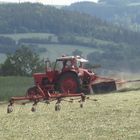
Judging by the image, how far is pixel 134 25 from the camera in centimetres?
16038

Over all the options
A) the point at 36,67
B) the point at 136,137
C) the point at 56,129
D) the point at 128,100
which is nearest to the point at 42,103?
the point at 128,100

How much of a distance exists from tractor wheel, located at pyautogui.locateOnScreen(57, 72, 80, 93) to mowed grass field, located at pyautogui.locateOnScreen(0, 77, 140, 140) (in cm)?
567

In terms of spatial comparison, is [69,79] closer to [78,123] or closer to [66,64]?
[66,64]

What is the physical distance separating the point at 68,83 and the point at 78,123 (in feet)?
39.0

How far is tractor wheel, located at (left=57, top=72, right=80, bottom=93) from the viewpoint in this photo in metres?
26.8

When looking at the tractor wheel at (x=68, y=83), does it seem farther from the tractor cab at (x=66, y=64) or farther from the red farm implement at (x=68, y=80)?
the tractor cab at (x=66, y=64)

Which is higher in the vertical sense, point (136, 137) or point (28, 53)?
point (28, 53)

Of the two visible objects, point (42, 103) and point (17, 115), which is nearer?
point (17, 115)

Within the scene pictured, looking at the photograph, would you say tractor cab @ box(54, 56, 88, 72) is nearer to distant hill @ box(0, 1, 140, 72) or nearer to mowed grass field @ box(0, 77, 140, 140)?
mowed grass field @ box(0, 77, 140, 140)

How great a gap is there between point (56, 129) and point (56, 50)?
89.1m

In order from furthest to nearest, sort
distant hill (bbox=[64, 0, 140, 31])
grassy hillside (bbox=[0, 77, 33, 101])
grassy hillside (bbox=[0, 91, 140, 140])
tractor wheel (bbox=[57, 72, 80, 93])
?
1. distant hill (bbox=[64, 0, 140, 31])
2. grassy hillside (bbox=[0, 77, 33, 101])
3. tractor wheel (bbox=[57, 72, 80, 93])
4. grassy hillside (bbox=[0, 91, 140, 140])

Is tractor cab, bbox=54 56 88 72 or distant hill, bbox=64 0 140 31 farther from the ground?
distant hill, bbox=64 0 140 31

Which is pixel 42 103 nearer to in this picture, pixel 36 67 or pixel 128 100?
pixel 128 100

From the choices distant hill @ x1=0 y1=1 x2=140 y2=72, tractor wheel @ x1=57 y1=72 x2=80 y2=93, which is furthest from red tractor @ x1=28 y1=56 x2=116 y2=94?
distant hill @ x1=0 y1=1 x2=140 y2=72
